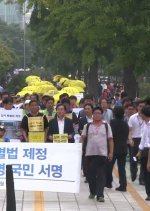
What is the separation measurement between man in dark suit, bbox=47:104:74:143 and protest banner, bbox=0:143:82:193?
213 cm

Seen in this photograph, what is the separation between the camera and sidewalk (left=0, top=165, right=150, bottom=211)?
37.4 ft

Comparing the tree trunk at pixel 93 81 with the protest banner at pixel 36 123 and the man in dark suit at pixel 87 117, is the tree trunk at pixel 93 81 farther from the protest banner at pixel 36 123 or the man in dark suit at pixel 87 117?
the protest banner at pixel 36 123

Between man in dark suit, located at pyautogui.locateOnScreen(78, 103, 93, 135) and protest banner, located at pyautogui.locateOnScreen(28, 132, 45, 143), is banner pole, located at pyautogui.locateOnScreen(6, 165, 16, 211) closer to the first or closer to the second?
protest banner, located at pyautogui.locateOnScreen(28, 132, 45, 143)

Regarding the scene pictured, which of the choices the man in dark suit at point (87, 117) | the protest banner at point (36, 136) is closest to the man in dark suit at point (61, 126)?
the protest banner at point (36, 136)

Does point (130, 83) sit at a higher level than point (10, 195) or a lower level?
higher

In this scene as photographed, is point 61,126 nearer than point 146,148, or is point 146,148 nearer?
point 146,148

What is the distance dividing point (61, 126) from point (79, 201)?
2.09m

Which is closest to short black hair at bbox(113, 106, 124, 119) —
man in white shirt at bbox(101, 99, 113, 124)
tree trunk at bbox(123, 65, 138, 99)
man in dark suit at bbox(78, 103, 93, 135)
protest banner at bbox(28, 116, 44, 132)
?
man in dark suit at bbox(78, 103, 93, 135)

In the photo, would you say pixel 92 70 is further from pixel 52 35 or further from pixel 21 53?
pixel 21 53

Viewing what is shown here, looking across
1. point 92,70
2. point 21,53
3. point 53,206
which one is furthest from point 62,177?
point 21,53

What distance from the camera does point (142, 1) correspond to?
1877 centimetres

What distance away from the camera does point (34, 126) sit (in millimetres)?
13883

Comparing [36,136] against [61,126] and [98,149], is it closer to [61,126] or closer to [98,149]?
[61,126]

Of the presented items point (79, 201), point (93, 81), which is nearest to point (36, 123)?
point (79, 201)
